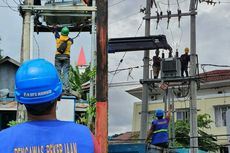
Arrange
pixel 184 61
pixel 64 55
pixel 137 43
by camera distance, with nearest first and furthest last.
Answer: pixel 64 55
pixel 137 43
pixel 184 61

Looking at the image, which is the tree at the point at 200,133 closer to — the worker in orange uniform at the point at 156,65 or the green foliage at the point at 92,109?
the worker in orange uniform at the point at 156,65

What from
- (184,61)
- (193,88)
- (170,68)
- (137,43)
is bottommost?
(193,88)

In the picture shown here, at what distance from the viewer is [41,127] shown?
79.3 inches

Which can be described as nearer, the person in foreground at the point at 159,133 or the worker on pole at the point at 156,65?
the person in foreground at the point at 159,133

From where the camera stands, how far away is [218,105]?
31.8 m

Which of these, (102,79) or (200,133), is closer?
(102,79)

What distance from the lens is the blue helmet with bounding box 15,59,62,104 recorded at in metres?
2.00

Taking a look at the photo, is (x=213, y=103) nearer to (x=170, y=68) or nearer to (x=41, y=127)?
(x=170, y=68)

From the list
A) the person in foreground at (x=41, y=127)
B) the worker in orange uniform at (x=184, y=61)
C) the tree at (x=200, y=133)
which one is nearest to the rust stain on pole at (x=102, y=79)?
the person in foreground at (x=41, y=127)

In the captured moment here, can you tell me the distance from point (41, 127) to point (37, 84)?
0.62 ft

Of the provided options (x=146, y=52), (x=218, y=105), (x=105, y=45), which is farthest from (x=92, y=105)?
(x=218, y=105)

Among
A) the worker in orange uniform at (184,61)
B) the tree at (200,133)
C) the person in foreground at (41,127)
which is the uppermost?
the worker in orange uniform at (184,61)

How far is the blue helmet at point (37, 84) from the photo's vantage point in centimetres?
200

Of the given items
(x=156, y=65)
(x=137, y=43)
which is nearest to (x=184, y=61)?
(x=156, y=65)
